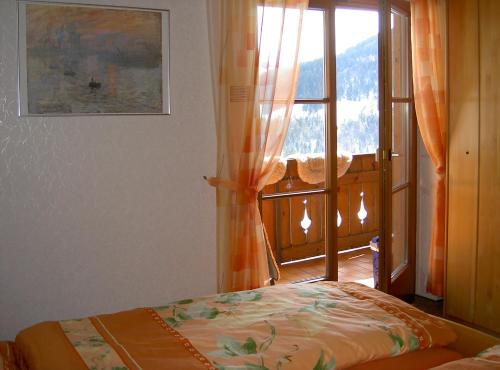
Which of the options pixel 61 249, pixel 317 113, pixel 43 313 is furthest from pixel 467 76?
pixel 43 313

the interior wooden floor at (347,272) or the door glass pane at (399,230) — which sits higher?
the door glass pane at (399,230)

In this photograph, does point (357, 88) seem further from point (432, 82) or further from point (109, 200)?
point (109, 200)

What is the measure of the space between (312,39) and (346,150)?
1.60 metres

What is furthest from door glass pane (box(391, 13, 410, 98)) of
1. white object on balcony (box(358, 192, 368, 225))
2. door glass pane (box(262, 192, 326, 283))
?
white object on balcony (box(358, 192, 368, 225))

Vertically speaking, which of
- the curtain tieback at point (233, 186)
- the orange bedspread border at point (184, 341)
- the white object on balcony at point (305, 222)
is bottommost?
the orange bedspread border at point (184, 341)

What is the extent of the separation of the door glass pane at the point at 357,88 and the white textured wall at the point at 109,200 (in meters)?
1.88

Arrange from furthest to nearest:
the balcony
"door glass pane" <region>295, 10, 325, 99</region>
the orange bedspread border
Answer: the balcony
"door glass pane" <region>295, 10, 325, 99</region>
the orange bedspread border

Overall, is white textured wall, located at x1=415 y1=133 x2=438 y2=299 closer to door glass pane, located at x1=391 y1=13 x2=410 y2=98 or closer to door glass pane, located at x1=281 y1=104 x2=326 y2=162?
door glass pane, located at x1=391 y1=13 x2=410 y2=98

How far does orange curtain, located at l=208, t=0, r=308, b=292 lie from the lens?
290 centimetres

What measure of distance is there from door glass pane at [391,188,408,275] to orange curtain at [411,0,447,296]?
0.76ft

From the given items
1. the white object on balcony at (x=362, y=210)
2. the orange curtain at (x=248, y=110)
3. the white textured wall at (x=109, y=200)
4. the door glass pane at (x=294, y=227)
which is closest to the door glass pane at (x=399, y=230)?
the door glass pane at (x=294, y=227)

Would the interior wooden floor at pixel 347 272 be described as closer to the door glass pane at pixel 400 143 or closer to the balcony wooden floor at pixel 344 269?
the balcony wooden floor at pixel 344 269

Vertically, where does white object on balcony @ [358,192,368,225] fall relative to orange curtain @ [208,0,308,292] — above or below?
below

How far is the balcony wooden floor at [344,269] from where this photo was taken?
381cm
